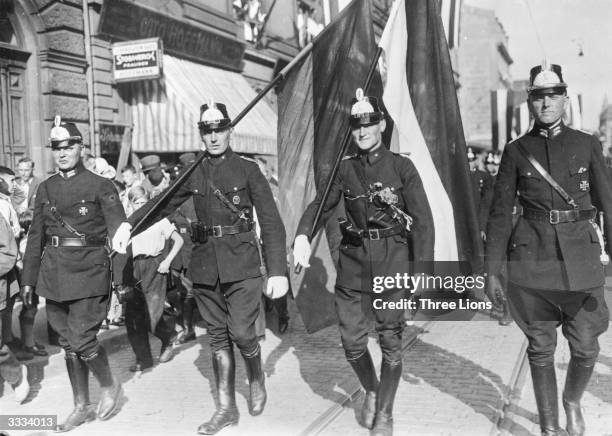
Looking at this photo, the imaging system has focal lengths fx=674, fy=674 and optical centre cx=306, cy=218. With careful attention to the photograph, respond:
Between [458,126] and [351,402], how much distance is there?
86.2 inches

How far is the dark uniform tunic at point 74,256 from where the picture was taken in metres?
4.48

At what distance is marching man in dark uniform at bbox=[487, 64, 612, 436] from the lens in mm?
3818

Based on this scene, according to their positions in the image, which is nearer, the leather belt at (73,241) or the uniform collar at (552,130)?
the uniform collar at (552,130)

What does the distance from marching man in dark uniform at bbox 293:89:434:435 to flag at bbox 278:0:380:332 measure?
3.90ft

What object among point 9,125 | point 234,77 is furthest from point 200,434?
point 234,77

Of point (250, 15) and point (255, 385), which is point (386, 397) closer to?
point (255, 385)

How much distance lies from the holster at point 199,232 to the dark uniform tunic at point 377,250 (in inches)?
29.0

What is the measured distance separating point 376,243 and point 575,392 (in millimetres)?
1451

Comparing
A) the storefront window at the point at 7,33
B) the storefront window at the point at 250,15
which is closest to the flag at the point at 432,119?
the storefront window at the point at 7,33

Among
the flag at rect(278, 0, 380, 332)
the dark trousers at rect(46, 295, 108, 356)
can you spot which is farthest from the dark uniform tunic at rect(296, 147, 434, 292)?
the dark trousers at rect(46, 295, 108, 356)

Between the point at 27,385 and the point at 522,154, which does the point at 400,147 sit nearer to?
the point at 522,154

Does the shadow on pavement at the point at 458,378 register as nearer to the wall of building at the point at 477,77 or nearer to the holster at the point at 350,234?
the holster at the point at 350,234

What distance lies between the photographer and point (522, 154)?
3961 millimetres

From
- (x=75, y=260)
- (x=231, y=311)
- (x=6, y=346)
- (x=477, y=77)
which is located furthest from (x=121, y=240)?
(x=477, y=77)
